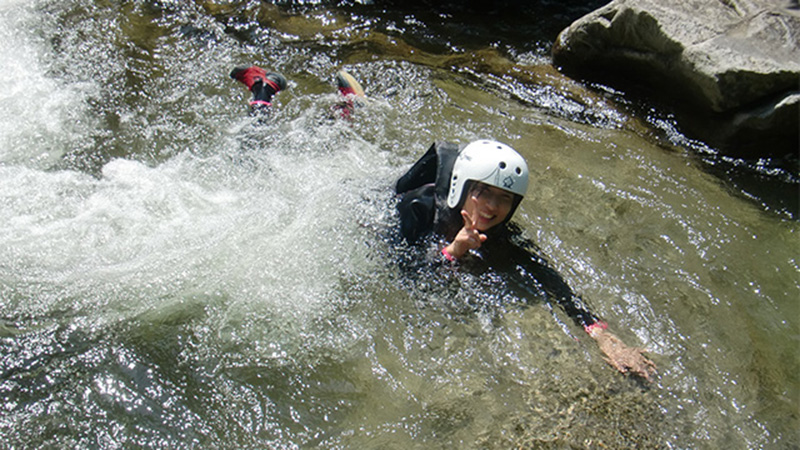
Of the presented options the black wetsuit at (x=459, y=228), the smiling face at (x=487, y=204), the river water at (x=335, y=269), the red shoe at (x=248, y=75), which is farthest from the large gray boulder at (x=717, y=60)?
the red shoe at (x=248, y=75)

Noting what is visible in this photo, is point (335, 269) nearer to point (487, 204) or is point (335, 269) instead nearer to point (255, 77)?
point (487, 204)

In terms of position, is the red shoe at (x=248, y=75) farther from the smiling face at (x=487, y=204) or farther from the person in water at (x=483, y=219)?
the smiling face at (x=487, y=204)

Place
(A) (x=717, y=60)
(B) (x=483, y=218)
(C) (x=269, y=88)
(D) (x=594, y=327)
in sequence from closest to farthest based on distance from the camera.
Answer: (D) (x=594, y=327) < (B) (x=483, y=218) < (A) (x=717, y=60) < (C) (x=269, y=88)

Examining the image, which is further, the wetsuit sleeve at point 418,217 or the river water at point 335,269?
the wetsuit sleeve at point 418,217

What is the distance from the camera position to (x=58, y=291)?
3648mm

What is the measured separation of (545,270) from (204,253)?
250 cm

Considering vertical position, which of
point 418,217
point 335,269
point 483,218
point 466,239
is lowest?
point 335,269

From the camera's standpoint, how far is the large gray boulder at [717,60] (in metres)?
5.38

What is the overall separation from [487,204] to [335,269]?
1.19 m

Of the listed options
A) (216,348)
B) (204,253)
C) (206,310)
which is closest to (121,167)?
(204,253)

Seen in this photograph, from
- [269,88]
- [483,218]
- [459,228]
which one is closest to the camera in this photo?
[483,218]

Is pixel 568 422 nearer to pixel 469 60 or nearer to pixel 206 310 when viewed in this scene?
pixel 206 310

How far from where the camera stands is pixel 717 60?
5551 millimetres

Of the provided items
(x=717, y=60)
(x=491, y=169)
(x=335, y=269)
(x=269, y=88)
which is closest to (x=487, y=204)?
(x=491, y=169)
